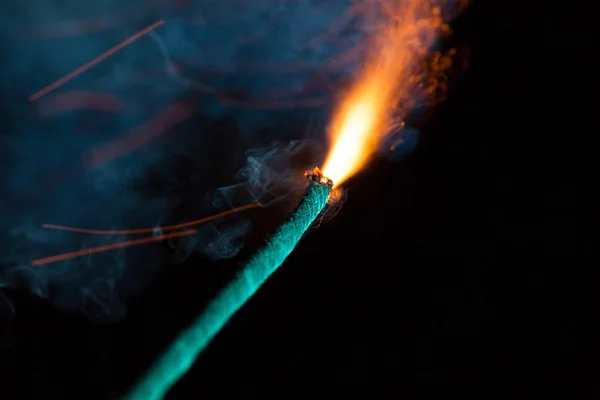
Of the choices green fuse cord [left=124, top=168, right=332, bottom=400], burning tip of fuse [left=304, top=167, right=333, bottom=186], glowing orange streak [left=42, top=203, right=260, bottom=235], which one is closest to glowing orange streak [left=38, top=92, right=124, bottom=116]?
glowing orange streak [left=42, top=203, right=260, bottom=235]

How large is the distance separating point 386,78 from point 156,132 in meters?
2.53

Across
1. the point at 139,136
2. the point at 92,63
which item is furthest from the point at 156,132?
the point at 92,63

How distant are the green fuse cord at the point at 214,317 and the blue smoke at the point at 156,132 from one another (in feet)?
7.29

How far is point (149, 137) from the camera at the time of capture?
4199mm

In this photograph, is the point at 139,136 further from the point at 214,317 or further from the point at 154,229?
the point at 214,317

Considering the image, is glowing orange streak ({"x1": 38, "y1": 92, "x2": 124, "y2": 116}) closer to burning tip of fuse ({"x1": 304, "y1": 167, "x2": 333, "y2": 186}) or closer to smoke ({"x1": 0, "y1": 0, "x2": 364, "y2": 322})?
smoke ({"x1": 0, "y1": 0, "x2": 364, "y2": 322})

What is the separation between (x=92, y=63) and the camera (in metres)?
3.90

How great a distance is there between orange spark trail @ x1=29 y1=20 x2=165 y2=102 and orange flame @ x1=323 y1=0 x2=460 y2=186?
2.13m

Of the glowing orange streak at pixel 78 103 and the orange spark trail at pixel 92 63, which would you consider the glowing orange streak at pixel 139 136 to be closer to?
the glowing orange streak at pixel 78 103

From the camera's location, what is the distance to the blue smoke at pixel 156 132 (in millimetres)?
3916

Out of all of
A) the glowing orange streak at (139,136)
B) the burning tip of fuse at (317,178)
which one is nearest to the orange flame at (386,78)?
the burning tip of fuse at (317,178)

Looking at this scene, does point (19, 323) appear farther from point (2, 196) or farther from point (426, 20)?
point (426, 20)

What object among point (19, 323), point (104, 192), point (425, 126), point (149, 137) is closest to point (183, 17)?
point (149, 137)

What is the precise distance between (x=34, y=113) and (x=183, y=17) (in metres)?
1.75
